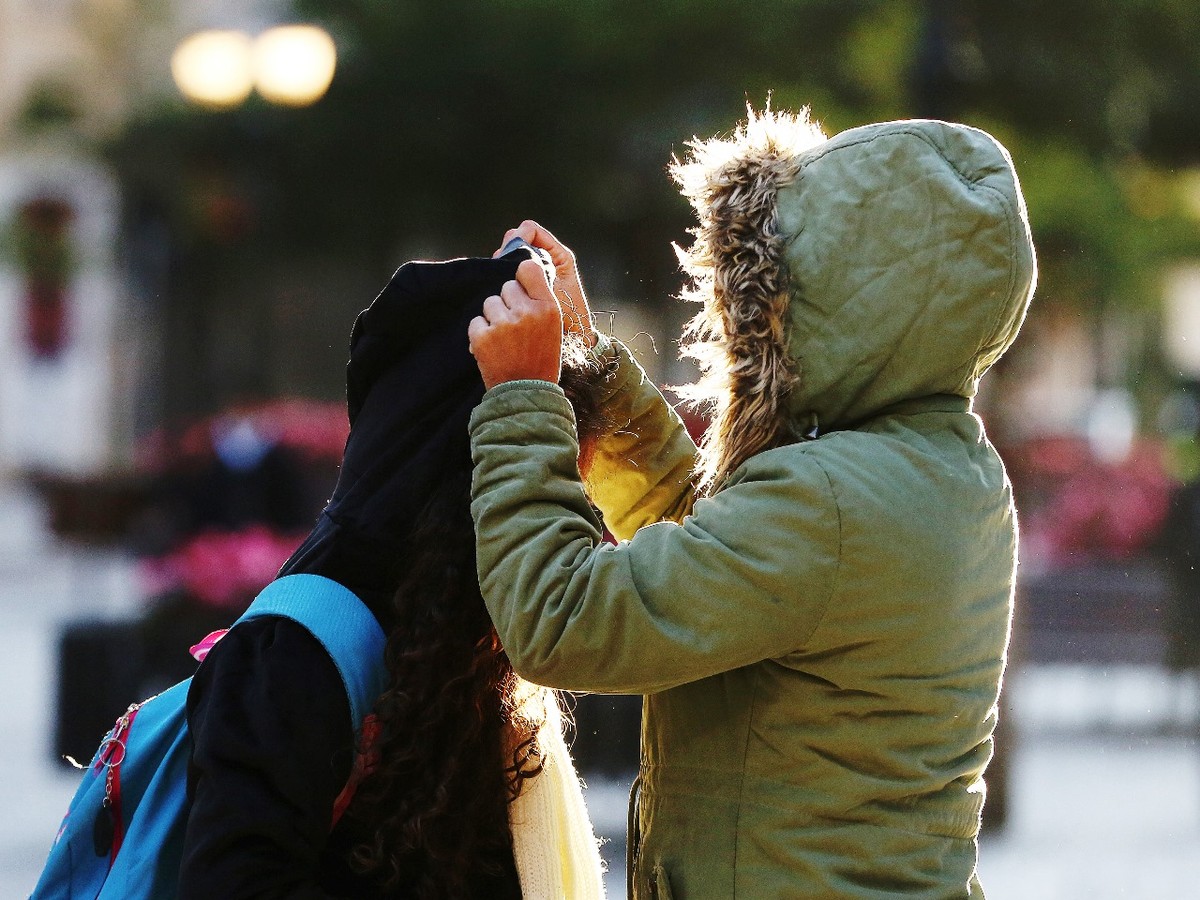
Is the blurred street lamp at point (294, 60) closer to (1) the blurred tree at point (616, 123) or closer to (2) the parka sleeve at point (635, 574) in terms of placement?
(1) the blurred tree at point (616, 123)

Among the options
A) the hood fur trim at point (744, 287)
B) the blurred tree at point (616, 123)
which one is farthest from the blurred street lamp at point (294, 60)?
the hood fur trim at point (744, 287)

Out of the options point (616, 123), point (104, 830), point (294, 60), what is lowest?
point (104, 830)

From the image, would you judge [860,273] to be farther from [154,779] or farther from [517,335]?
[154,779]

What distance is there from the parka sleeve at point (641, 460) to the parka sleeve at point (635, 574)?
0.45m

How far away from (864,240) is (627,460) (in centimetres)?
56

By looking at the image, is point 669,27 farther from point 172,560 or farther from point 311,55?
point 172,560

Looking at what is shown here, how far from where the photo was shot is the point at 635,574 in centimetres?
174

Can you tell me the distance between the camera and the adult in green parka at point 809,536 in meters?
1.72

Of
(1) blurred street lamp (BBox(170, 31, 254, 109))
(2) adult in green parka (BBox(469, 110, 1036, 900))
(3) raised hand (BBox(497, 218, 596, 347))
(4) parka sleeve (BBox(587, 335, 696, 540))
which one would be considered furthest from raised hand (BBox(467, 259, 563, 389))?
(1) blurred street lamp (BBox(170, 31, 254, 109))

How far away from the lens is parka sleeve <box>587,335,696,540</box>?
87.0 inches

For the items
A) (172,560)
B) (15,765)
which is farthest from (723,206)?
(15,765)

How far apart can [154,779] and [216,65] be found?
1126 cm

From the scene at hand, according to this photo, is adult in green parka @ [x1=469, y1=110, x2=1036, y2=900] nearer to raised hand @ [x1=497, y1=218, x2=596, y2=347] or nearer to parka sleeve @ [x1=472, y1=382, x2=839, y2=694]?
parka sleeve @ [x1=472, y1=382, x2=839, y2=694]

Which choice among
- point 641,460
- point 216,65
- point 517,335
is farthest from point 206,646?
point 216,65
